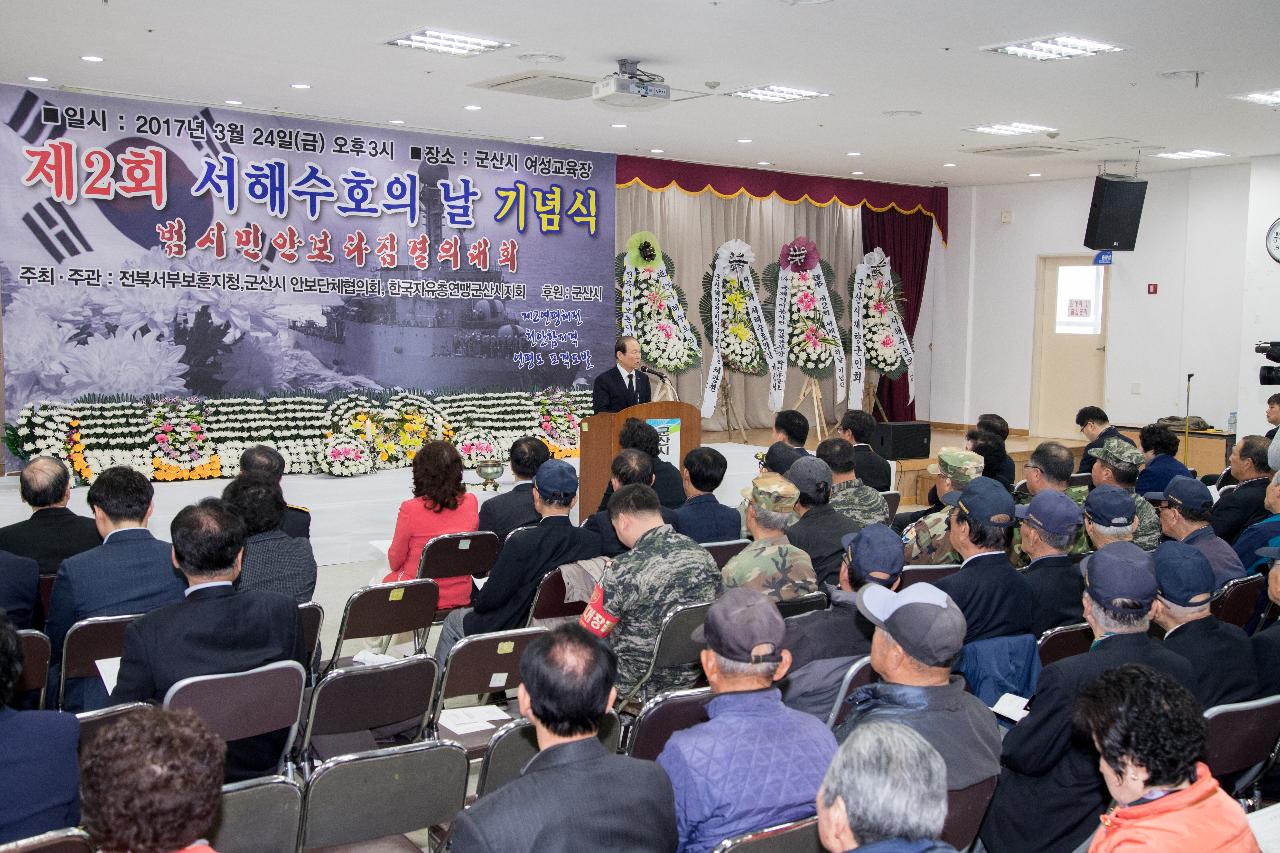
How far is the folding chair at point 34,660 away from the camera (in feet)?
10.9

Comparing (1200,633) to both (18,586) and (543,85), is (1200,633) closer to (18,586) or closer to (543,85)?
(18,586)

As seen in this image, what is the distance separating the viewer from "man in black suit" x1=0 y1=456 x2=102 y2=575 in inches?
165

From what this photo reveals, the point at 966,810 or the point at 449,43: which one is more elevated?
the point at 449,43

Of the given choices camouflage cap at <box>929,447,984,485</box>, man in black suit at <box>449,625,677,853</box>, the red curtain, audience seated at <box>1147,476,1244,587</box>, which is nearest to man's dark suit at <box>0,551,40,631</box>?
man in black suit at <box>449,625,677,853</box>

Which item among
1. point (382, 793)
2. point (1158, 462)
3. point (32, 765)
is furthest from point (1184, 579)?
point (1158, 462)

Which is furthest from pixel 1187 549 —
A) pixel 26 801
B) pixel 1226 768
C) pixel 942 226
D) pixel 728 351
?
pixel 942 226

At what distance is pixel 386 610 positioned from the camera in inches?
170

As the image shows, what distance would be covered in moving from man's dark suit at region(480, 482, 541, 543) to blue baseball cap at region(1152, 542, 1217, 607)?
283 cm

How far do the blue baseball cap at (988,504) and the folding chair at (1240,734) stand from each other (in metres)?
1.06

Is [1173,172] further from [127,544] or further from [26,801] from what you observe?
[26,801]

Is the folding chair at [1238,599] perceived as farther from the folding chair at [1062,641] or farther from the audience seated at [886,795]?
the audience seated at [886,795]

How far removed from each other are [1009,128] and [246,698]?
935 centimetres

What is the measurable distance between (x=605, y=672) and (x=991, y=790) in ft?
3.32

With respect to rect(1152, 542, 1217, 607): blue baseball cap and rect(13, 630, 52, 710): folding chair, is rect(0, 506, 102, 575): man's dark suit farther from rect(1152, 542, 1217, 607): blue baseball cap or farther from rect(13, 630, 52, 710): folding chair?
rect(1152, 542, 1217, 607): blue baseball cap
